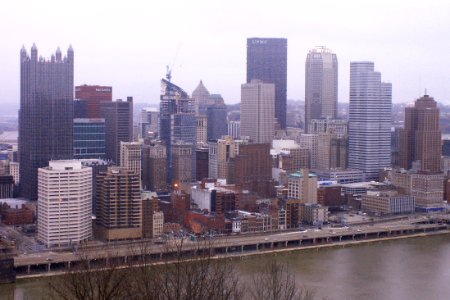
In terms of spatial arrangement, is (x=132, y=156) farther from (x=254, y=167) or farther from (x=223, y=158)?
(x=254, y=167)

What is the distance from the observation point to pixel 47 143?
15.8m

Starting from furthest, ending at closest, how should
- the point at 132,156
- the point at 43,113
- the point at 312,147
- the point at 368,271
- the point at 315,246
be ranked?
the point at 312,147 → the point at 43,113 → the point at 132,156 → the point at 315,246 → the point at 368,271

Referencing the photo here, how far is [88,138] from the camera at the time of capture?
56.6ft

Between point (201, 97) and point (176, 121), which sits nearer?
point (176, 121)

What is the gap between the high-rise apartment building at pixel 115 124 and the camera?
18.7m

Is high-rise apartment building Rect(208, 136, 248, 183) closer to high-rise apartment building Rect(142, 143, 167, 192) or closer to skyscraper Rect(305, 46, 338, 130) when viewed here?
high-rise apartment building Rect(142, 143, 167, 192)

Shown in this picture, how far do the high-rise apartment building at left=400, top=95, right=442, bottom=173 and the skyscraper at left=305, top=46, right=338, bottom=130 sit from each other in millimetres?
9956

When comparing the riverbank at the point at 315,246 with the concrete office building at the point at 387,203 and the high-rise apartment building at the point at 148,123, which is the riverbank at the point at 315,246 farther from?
the high-rise apartment building at the point at 148,123

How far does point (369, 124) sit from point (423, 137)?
5.39 feet

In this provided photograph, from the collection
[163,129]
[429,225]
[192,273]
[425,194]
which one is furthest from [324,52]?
[192,273]

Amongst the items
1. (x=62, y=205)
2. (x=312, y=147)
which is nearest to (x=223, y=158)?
(x=312, y=147)

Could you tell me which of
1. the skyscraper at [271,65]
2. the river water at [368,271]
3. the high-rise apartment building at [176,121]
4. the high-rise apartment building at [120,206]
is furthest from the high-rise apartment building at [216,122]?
the river water at [368,271]

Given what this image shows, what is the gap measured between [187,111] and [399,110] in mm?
20319

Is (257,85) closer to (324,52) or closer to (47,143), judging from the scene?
(324,52)
